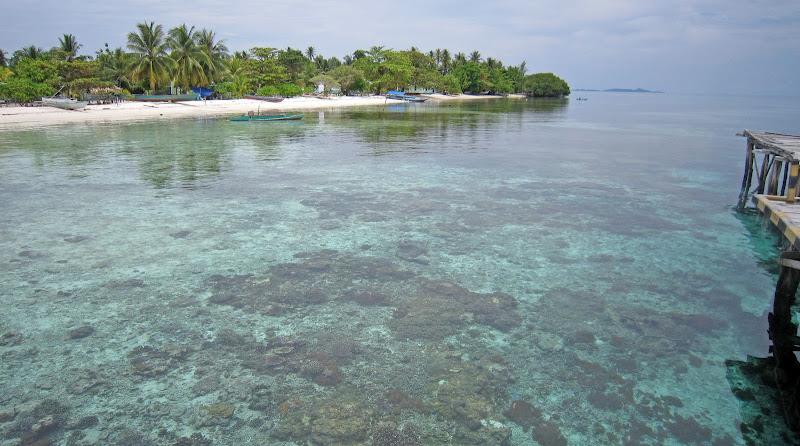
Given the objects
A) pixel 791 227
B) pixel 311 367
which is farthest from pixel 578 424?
pixel 791 227

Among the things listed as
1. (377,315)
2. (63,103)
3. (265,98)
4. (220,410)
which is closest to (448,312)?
(377,315)

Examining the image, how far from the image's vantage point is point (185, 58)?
6700 cm

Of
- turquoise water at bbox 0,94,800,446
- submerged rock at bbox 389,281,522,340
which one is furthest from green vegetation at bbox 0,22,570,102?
submerged rock at bbox 389,281,522,340

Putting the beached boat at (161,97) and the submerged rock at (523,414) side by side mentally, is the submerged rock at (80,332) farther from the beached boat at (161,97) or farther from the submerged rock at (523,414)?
the beached boat at (161,97)

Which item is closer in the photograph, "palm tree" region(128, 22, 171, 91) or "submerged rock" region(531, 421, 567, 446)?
"submerged rock" region(531, 421, 567, 446)

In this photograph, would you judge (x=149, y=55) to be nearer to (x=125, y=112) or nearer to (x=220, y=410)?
(x=125, y=112)

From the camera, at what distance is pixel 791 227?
8516mm

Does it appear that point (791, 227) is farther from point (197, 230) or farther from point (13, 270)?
point (13, 270)

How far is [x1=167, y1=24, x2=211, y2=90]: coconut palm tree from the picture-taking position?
65875 mm

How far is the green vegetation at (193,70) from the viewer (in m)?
56.6

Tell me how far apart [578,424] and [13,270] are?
1131 centimetres

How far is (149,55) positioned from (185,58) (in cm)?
465

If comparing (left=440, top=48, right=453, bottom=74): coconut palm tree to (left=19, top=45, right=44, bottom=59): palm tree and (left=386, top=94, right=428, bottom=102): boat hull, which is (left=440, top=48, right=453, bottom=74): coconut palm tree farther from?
(left=19, top=45, right=44, bottom=59): palm tree

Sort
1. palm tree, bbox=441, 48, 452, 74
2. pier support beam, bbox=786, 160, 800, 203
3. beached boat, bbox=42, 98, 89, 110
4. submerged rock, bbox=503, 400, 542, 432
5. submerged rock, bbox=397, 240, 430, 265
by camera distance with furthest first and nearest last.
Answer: palm tree, bbox=441, 48, 452, 74
beached boat, bbox=42, 98, 89, 110
submerged rock, bbox=397, 240, 430, 265
pier support beam, bbox=786, 160, 800, 203
submerged rock, bbox=503, 400, 542, 432
